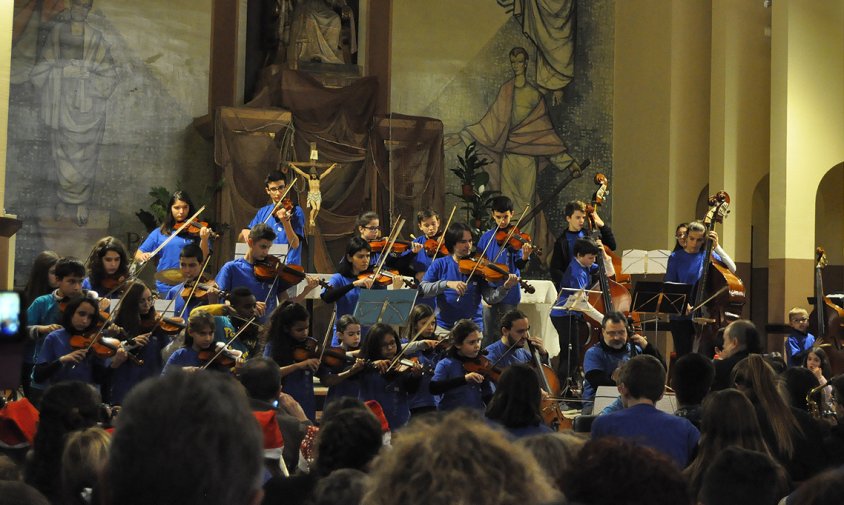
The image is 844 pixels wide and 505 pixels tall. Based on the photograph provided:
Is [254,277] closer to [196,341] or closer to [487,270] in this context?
[487,270]

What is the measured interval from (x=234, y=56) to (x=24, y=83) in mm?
2397

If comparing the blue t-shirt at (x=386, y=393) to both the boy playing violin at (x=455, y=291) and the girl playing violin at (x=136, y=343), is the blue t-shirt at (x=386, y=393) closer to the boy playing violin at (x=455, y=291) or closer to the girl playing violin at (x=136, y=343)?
the girl playing violin at (x=136, y=343)

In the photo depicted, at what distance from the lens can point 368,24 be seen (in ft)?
47.0

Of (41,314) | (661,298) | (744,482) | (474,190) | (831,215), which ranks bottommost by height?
(744,482)

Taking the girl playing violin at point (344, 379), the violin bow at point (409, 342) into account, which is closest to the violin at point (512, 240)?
the violin bow at point (409, 342)

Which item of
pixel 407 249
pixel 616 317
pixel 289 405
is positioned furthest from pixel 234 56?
pixel 289 405

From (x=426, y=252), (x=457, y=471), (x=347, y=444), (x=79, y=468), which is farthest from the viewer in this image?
(x=426, y=252)

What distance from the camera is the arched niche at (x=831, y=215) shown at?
46.0ft

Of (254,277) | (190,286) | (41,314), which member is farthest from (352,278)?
(41,314)

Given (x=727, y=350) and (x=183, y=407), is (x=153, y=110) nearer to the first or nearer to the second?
(x=727, y=350)

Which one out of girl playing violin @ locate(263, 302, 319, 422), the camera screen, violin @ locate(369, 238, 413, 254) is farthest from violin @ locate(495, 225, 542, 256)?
the camera screen

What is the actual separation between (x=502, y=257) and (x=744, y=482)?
6525 millimetres

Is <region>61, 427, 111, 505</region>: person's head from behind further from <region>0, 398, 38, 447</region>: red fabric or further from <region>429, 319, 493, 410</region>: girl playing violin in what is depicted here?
<region>429, 319, 493, 410</region>: girl playing violin

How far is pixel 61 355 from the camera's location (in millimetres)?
6598
